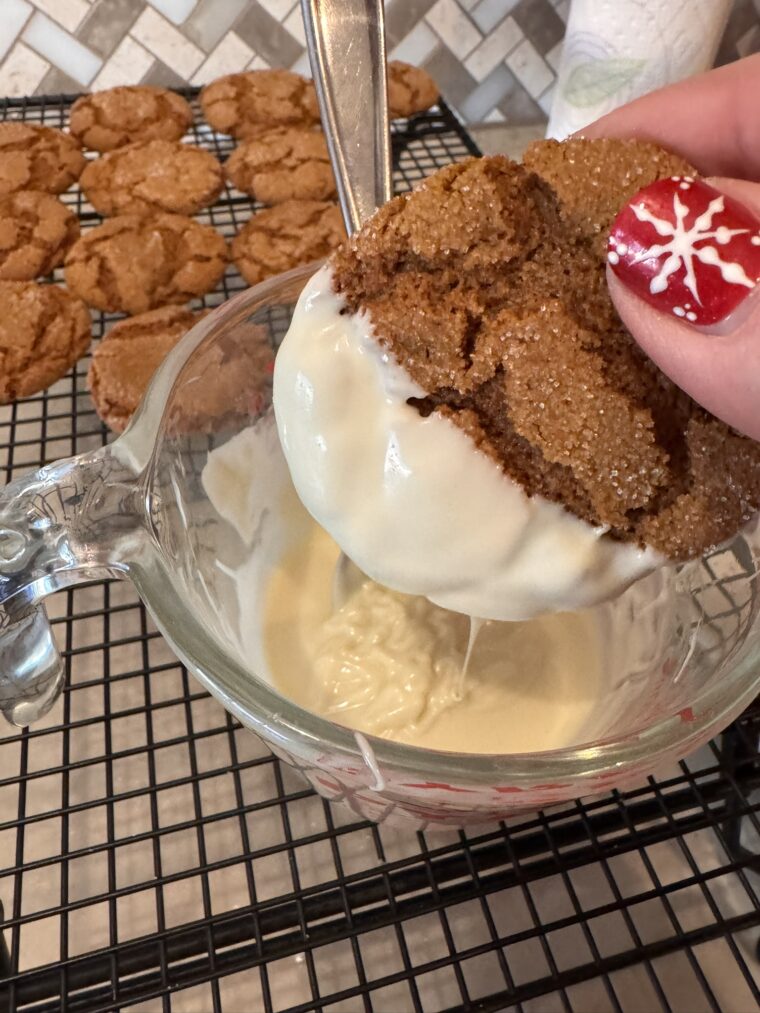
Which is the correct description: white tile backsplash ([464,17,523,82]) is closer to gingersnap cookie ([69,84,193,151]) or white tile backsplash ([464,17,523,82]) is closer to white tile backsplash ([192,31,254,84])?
white tile backsplash ([192,31,254,84])

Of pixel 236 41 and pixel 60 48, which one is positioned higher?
pixel 60 48

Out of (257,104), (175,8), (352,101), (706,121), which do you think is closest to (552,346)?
(706,121)

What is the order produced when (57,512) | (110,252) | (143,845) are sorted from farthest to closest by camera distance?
(110,252), (143,845), (57,512)

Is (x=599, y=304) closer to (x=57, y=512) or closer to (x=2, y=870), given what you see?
(x=57, y=512)

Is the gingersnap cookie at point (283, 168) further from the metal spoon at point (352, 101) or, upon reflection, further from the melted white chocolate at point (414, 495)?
the melted white chocolate at point (414, 495)

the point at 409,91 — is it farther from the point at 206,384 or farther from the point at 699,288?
the point at 699,288

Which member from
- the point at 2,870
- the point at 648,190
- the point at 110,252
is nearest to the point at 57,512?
the point at 2,870

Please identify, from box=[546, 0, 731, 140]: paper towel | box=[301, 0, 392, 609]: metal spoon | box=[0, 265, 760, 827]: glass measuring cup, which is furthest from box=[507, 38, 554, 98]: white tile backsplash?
box=[0, 265, 760, 827]: glass measuring cup
